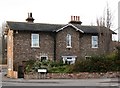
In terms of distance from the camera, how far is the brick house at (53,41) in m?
42.8

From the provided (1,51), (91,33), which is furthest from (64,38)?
(1,51)

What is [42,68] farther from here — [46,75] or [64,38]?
[64,38]

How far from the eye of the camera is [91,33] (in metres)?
46.4

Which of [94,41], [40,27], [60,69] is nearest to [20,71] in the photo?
[60,69]

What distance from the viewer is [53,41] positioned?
4462cm

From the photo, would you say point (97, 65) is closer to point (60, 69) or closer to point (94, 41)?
point (60, 69)

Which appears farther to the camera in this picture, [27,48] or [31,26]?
[31,26]

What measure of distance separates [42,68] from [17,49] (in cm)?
862

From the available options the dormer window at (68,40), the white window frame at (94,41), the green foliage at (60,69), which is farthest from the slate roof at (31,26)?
the green foliage at (60,69)

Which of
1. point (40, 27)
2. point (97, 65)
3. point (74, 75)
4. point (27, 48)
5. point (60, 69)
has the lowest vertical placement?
point (74, 75)

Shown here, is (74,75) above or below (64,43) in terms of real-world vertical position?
below

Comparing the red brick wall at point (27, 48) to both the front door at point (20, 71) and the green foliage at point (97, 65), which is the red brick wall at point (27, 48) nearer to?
the front door at point (20, 71)

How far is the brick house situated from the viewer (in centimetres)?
4284

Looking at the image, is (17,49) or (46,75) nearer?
(46,75)
